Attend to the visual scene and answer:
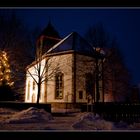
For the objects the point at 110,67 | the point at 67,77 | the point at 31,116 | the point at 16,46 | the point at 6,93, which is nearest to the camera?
the point at 31,116

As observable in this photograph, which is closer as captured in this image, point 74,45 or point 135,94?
point 135,94

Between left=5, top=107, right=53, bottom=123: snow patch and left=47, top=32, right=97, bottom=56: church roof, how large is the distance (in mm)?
1589

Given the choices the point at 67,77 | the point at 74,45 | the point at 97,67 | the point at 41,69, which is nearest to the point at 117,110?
the point at 97,67

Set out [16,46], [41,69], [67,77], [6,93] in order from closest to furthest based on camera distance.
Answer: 1. [6,93]
2. [16,46]
3. [41,69]
4. [67,77]

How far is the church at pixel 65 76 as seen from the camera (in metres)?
4.85

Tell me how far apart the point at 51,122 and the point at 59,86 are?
60.6 inches

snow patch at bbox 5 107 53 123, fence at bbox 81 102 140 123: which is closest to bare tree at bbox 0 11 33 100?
snow patch at bbox 5 107 53 123

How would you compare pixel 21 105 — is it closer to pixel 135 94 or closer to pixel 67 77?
pixel 67 77

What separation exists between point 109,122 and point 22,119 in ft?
5.68

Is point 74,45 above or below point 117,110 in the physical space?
above

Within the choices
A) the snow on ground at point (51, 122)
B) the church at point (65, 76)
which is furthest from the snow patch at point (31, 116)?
the church at point (65, 76)

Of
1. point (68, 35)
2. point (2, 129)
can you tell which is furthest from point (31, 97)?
point (68, 35)

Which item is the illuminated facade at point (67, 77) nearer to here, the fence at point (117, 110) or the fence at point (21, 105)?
the fence at point (21, 105)

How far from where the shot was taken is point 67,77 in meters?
5.55
